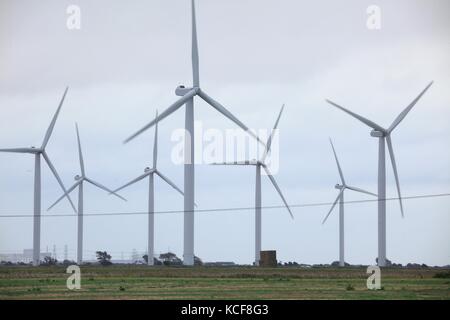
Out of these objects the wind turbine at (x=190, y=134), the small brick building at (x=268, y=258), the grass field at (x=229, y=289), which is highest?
the wind turbine at (x=190, y=134)

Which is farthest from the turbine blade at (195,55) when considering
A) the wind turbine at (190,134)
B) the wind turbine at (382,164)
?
the wind turbine at (382,164)

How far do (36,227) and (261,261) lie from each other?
90.4 feet

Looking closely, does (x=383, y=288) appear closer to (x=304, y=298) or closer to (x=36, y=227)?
(x=304, y=298)

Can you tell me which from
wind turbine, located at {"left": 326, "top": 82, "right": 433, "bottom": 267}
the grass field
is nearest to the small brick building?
wind turbine, located at {"left": 326, "top": 82, "right": 433, "bottom": 267}

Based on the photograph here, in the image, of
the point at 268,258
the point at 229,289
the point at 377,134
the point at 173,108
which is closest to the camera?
the point at 229,289

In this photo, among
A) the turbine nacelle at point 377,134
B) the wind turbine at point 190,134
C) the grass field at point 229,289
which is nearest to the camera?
the grass field at point 229,289

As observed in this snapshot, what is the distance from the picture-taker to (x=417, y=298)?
60.5m

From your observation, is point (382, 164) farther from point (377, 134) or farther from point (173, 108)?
point (173, 108)

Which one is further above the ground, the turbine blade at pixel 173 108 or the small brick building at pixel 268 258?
the turbine blade at pixel 173 108

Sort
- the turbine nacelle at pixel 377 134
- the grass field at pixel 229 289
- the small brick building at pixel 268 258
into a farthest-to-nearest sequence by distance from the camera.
Answer: the small brick building at pixel 268 258, the turbine nacelle at pixel 377 134, the grass field at pixel 229 289

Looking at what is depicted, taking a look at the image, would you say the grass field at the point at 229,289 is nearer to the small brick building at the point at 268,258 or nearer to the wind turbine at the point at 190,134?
the wind turbine at the point at 190,134

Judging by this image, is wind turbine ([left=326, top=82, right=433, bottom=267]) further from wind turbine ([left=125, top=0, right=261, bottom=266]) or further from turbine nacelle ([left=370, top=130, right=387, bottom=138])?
wind turbine ([left=125, top=0, right=261, bottom=266])

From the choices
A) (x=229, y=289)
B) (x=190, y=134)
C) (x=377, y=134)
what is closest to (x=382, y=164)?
(x=377, y=134)
